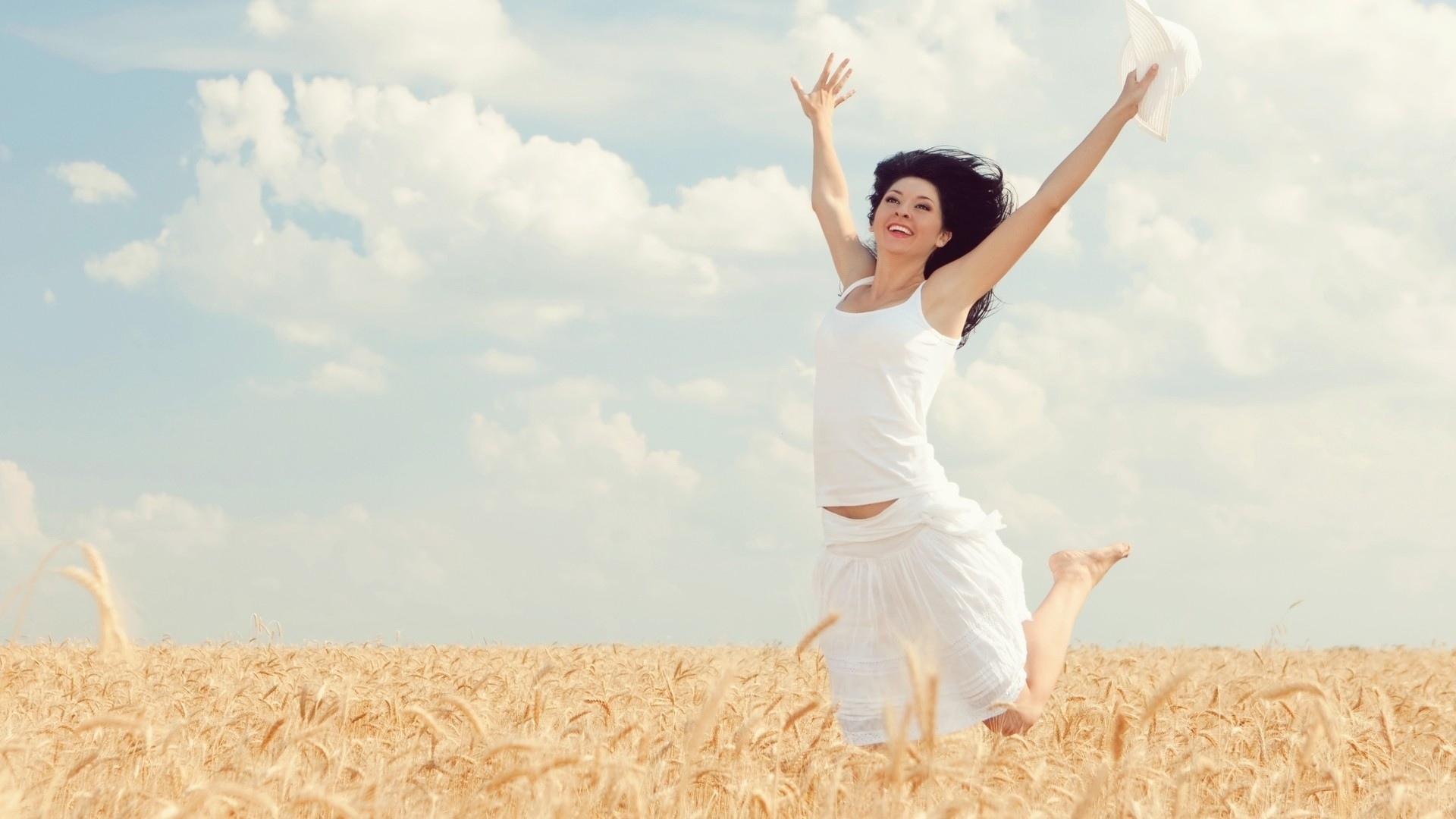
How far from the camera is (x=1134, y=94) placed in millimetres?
4406

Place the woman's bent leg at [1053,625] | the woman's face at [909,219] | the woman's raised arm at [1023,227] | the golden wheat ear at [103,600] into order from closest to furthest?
the golden wheat ear at [103,600] < the woman's raised arm at [1023,227] < the woman's bent leg at [1053,625] < the woman's face at [909,219]

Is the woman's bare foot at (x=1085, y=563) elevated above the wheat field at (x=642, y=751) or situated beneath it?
elevated above

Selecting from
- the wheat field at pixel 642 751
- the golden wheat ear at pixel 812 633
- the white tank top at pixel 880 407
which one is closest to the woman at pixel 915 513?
the white tank top at pixel 880 407

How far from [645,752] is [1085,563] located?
218cm

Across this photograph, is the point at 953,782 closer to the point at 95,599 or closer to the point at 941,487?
the point at 941,487

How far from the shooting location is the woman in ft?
13.8

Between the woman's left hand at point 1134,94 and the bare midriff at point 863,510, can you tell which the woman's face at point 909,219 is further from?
the bare midriff at point 863,510

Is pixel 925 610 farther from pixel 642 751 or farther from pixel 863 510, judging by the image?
pixel 642 751

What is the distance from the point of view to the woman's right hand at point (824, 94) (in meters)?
5.68

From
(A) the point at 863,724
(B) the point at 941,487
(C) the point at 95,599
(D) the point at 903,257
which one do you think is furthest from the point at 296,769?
(D) the point at 903,257

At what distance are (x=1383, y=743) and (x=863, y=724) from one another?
230 centimetres

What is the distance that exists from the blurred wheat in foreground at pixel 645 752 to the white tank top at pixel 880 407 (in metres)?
0.80

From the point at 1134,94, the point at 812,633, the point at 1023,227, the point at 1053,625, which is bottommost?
the point at 812,633

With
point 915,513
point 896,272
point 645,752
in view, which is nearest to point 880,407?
point 915,513
